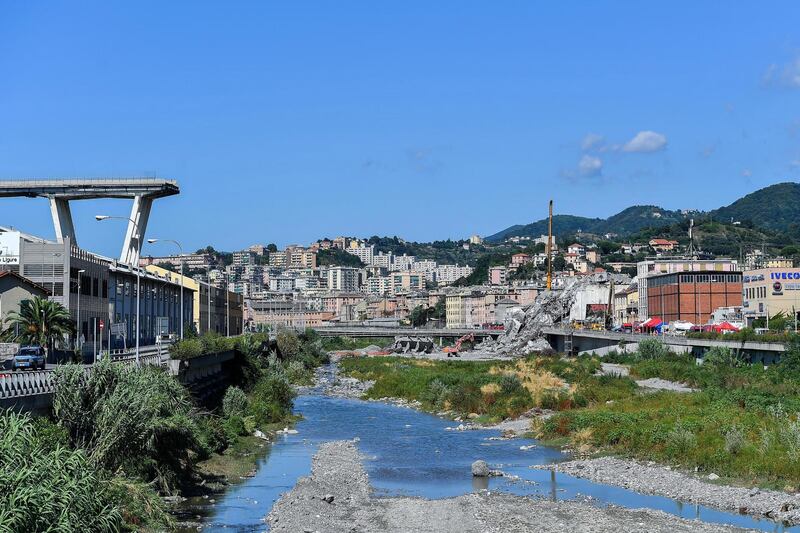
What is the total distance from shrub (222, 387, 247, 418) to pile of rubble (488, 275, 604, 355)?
10073 cm

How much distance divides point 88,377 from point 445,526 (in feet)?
39.5

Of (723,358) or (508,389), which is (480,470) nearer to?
(508,389)

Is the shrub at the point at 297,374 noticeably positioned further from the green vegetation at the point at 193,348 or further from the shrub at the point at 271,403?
the shrub at the point at 271,403

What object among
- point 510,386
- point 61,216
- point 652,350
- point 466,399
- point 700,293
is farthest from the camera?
point 700,293

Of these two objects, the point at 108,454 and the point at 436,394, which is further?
the point at 436,394

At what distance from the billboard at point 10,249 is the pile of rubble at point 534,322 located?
320ft

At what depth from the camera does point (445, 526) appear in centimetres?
3409

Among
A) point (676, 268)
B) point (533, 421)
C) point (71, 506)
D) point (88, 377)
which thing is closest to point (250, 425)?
point (533, 421)

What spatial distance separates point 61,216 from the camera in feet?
364

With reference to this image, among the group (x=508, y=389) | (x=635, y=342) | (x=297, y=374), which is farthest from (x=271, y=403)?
(x=635, y=342)

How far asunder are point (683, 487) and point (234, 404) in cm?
3269

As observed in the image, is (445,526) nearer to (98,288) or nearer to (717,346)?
(98,288)

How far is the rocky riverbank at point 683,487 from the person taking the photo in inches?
1394

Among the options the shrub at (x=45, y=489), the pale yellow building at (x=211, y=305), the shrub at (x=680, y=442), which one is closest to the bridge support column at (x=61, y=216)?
the pale yellow building at (x=211, y=305)
